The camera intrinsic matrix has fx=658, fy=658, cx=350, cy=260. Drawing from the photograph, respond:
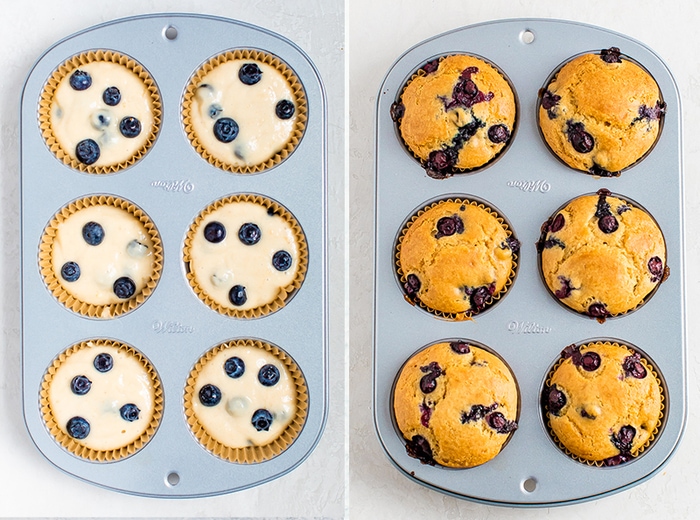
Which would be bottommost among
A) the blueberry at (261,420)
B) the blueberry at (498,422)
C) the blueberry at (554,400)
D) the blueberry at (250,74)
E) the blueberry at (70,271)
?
the blueberry at (261,420)

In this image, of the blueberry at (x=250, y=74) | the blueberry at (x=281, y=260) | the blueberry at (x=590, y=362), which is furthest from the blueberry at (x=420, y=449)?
the blueberry at (x=250, y=74)

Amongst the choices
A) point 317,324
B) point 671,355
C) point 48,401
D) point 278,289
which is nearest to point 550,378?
point 671,355

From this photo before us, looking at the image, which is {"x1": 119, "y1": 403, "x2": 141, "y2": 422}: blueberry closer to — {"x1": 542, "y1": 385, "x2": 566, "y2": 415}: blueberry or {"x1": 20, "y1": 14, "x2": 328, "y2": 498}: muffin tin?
{"x1": 20, "y1": 14, "x2": 328, "y2": 498}: muffin tin

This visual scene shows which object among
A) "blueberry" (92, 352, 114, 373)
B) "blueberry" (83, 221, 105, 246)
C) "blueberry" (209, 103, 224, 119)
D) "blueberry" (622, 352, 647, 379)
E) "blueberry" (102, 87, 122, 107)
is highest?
"blueberry" (102, 87, 122, 107)

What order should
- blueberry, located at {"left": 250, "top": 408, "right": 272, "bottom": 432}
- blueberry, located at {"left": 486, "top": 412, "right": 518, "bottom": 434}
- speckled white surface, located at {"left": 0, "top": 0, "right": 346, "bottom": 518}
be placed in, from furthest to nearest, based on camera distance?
1. speckled white surface, located at {"left": 0, "top": 0, "right": 346, "bottom": 518}
2. blueberry, located at {"left": 250, "top": 408, "right": 272, "bottom": 432}
3. blueberry, located at {"left": 486, "top": 412, "right": 518, "bottom": 434}

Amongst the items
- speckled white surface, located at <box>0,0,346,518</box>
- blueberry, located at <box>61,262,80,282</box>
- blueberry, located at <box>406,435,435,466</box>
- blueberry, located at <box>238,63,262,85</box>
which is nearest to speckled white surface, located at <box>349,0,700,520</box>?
speckled white surface, located at <box>0,0,346,518</box>

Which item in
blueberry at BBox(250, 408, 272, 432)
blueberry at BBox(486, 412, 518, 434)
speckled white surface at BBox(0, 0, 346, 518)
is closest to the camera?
blueberry at BBox(486, 412, 518, 434)

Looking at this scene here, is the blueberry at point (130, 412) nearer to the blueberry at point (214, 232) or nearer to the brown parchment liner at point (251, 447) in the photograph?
the brown parchment liner at point (251, 447)
